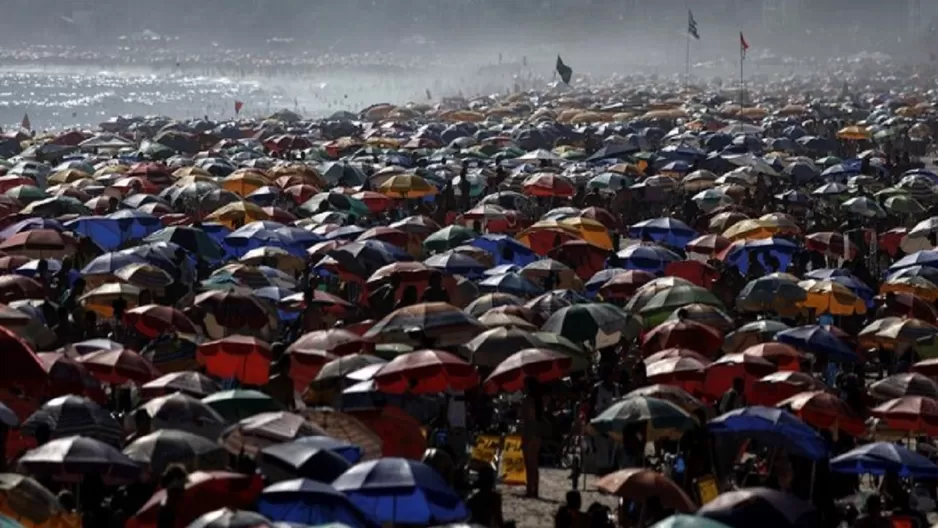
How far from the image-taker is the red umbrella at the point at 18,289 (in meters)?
16.8

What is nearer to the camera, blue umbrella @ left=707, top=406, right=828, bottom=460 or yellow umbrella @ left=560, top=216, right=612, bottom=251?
blue umbrella @ left=707, top=406, right=828, bottom=460

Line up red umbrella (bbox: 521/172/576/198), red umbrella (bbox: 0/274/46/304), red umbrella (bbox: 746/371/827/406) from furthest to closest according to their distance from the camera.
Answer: red umbrella (bbox: 521/172/576/198) → red umbrella (bbox: 0/274/46/304) → red umbrella (bbox: 746/371/827/406)

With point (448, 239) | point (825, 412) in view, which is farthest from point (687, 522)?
point (448, 239)

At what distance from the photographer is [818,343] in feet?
51.1

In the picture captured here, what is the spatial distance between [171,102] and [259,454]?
102706mm

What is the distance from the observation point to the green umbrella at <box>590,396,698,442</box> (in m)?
12.3

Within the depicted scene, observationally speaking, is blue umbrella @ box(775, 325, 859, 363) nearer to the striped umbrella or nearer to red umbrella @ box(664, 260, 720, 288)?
red umbrella @ box(664, 260, 720, 288)

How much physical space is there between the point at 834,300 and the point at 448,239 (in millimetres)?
4969

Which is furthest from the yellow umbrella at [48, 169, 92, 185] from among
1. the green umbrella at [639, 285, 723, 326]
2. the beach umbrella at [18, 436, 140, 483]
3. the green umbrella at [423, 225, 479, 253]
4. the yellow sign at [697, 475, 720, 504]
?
the yellow sign at [697, 475, 720, 504]

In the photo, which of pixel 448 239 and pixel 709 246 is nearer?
pixel 448 239

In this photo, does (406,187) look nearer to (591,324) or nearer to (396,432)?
(591,324)

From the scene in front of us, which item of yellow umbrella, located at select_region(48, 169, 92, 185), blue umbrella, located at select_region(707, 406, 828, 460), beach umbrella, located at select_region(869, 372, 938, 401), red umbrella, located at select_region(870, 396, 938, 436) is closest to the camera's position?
blue umbrella, located at select_region(707, 406, 828, 460)

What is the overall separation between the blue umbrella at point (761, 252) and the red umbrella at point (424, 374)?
26.2 feet

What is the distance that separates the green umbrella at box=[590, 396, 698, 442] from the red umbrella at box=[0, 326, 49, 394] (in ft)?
12.7
